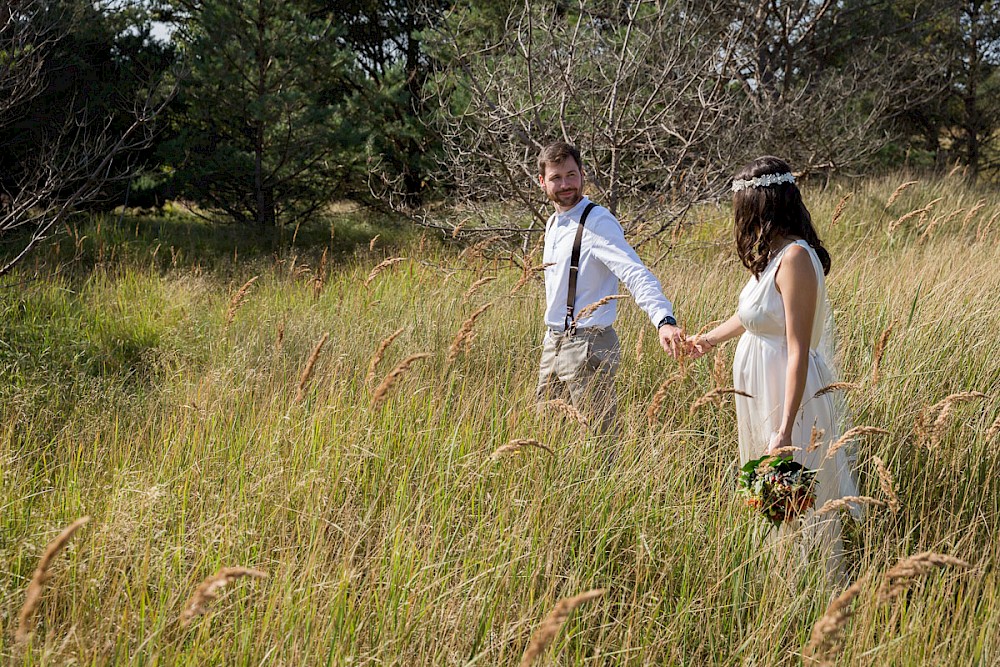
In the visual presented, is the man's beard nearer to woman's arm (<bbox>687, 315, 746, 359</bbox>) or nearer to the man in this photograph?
the man

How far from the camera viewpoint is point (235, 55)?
10.6 metres

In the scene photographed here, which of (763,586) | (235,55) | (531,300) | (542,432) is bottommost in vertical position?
(763,586)

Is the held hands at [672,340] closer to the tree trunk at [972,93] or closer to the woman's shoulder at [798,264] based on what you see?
the woman's shoulder at [798,264]

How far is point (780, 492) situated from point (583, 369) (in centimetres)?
111

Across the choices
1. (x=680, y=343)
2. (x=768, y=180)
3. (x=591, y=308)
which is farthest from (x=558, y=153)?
(x=680, y=343)

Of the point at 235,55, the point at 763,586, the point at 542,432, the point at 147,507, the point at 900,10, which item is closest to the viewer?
the point at 763,586

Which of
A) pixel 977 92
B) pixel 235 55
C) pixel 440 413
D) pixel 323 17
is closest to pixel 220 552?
pixel 440 413

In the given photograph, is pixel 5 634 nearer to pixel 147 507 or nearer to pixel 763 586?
pixel 147 507

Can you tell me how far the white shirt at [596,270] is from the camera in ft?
10.1

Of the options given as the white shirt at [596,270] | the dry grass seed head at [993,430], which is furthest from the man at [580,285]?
the dry grass seed head at [993,430]

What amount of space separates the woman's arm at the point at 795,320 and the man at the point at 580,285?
0.60m

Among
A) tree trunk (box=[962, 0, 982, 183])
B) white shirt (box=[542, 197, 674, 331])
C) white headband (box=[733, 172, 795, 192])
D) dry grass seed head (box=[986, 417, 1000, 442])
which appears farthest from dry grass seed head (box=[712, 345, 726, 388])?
tree trunk (box=[962, 0, 982, 183])

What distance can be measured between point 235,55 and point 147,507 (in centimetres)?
965

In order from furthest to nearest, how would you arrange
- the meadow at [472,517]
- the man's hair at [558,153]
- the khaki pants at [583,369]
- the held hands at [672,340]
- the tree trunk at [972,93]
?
the tree trunk at [972,93]
the man's hair at [558,153]
the khaki pants at [583,369]
the held hands at [672,340]
the meadow at [472,517]
